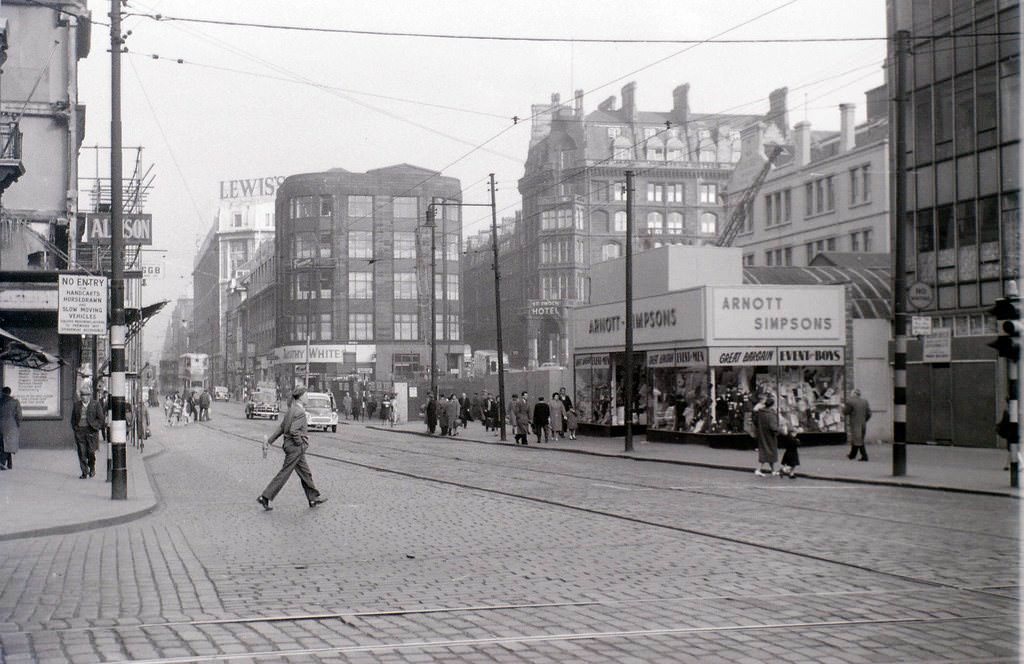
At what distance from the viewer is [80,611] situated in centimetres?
879

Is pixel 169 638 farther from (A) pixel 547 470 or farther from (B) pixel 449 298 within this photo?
(B) pixel 449 298

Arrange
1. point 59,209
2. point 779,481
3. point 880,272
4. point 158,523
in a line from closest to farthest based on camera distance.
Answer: point 158,523 < point 779,481 < point 59,209 < point 880,272

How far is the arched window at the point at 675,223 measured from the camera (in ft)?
328

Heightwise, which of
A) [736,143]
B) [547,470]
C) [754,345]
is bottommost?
[547,470]

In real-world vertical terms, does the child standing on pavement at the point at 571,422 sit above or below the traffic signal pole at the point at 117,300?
below

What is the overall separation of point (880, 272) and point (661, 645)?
3805 centimetres

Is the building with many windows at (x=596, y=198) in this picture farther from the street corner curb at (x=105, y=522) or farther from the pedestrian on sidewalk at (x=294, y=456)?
the pedestrian on sidewalk at (x=294, y=456)

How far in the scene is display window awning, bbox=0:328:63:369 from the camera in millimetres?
30016

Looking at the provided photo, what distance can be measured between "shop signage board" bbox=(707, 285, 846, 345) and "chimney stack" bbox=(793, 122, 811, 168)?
28.7 m

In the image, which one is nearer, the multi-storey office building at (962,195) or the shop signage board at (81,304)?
the shop signage board at (81,304)

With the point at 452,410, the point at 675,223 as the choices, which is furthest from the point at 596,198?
the point at 452,410

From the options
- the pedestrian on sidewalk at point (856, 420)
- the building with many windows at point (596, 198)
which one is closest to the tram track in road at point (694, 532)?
the pedestrian on sidewalk at point (856, 420)

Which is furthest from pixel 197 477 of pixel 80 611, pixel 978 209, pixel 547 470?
pixel 978 209

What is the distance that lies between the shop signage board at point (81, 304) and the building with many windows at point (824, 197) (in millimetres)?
41350
